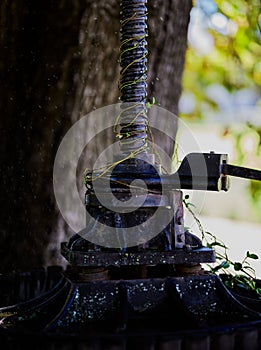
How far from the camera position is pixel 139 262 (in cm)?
147

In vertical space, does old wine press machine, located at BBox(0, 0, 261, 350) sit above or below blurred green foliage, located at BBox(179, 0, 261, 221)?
below

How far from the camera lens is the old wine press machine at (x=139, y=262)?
4.65 feet

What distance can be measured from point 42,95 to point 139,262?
127 cm

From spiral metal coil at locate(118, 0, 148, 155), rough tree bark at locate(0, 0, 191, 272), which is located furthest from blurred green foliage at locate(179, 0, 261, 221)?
spiral metal coil at locate(118, 0, 148, 155)

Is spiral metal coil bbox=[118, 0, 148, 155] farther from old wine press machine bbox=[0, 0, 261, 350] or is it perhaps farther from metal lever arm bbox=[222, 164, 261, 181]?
metal lever arm bbox=[222, 164, 261, 181]

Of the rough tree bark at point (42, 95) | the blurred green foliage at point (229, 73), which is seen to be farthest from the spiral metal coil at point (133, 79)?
the blurred green foliage at point (229, 73)

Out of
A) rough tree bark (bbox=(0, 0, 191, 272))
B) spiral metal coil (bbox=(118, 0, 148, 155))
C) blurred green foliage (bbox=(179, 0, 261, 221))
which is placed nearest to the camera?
spiral metal coil (bbox=(118, 0, 148, 155))

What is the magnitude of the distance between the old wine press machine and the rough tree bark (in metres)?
0.97

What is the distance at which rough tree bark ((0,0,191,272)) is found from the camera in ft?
8.36

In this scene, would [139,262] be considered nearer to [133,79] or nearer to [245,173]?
[245,173]

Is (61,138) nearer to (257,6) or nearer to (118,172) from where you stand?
(118,172)

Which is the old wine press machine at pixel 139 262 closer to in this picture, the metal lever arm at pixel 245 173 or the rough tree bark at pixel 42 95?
the metal lever arm at pixel 245 173

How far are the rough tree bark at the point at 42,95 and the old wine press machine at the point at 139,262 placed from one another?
3.18 ft

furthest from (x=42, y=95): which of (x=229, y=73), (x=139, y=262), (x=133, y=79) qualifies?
(x=229, y=73)
